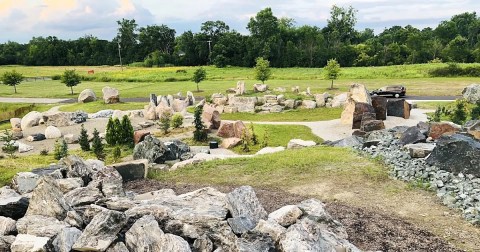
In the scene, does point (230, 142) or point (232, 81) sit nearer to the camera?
point (230, 142)

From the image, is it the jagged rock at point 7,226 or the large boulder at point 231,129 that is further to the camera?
the large boulder at point 231,129

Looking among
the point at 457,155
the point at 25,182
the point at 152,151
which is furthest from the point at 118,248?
the point at 152,151

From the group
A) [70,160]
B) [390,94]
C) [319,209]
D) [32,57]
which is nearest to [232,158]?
[70,160]

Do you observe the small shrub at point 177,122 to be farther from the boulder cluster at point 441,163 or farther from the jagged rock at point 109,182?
the jagged rock at point 109,182

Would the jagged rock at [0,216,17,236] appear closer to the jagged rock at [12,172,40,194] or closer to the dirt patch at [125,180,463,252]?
the jagged rock at [12,172,40,194]

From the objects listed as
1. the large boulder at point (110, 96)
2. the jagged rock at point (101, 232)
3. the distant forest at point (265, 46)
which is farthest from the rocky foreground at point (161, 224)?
the distant forest at point (265, 46)

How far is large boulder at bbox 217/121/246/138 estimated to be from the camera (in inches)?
1044

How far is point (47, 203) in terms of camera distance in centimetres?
977

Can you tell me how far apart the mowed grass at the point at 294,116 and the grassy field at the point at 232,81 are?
555 inches

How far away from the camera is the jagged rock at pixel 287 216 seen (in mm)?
9500

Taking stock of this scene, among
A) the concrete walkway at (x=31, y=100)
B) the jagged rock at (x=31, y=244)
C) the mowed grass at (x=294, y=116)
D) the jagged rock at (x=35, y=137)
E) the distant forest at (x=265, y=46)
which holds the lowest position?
the jagged rock at (x=35, y=137)

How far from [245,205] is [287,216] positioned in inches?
38.9

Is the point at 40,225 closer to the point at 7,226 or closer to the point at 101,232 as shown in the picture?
the point at 7,226

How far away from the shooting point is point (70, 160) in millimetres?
13750
